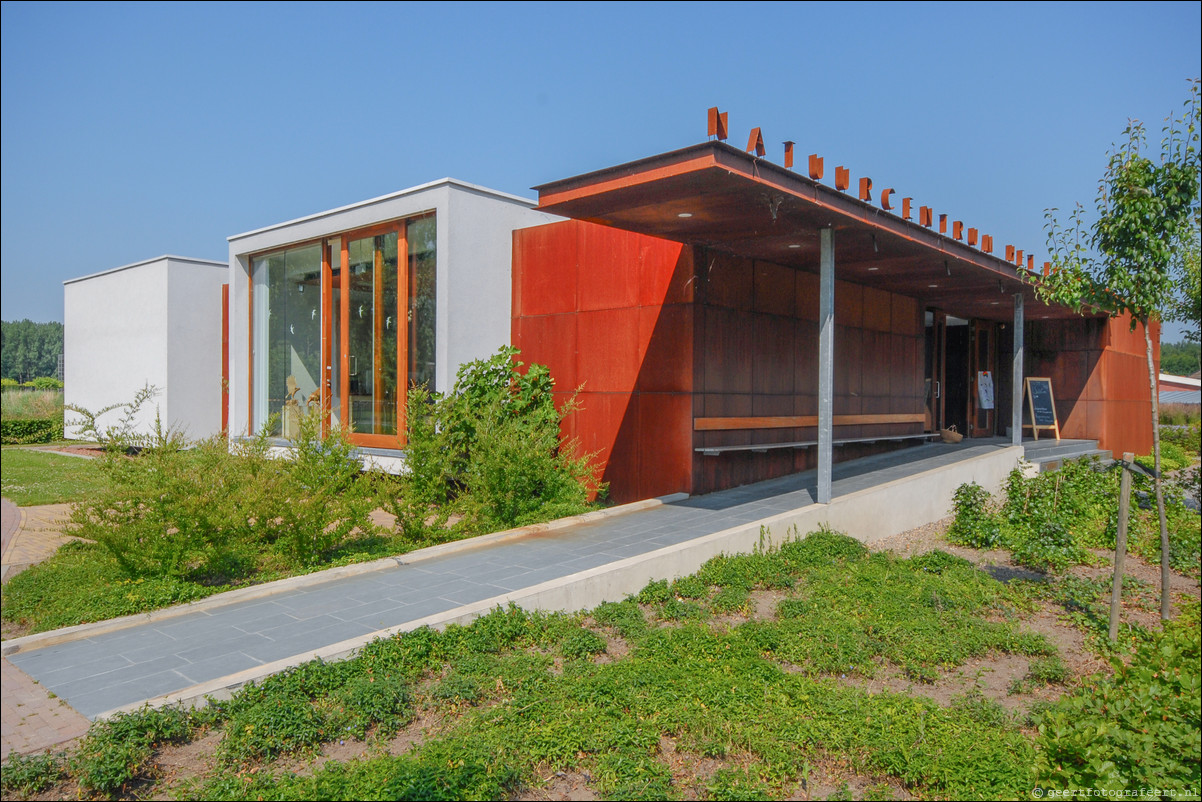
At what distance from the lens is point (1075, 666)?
17.7 ft

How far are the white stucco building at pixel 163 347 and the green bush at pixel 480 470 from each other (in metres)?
9.36

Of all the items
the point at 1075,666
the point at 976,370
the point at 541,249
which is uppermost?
the point at 541,249

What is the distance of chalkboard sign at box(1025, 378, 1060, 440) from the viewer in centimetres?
1750

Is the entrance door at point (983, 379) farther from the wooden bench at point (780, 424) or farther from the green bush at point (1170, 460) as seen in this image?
the wooden bench at point (780, 424)

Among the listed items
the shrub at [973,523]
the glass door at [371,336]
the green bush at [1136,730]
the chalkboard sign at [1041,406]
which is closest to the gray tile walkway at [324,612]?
the shrub at [973,523]

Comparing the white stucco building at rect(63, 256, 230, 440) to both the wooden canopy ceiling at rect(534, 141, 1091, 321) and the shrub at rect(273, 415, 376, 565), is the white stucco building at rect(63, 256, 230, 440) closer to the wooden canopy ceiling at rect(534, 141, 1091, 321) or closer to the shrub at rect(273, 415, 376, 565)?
the shrub at rect(273, 415, 376, 565)

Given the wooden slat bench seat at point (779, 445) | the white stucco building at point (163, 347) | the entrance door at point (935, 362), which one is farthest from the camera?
the entrance door at point (935, 362)

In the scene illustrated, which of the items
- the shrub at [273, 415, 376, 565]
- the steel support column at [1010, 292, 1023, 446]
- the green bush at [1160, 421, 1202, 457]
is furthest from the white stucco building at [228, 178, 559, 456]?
the green bush at [1160, 421, 1202, 457]

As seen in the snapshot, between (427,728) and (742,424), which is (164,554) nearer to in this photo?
(427,728)

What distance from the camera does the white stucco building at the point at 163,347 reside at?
16.9m

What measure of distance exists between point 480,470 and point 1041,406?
14.6 m

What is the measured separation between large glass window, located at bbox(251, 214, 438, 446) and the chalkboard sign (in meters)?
13.7

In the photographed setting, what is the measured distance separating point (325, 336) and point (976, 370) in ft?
49.5

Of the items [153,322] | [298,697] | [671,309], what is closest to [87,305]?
[153,322]
